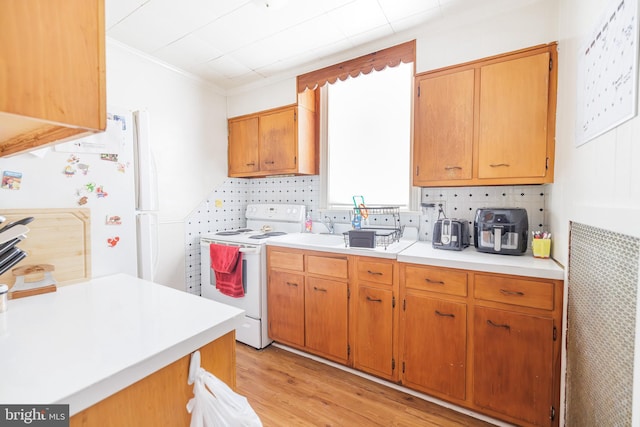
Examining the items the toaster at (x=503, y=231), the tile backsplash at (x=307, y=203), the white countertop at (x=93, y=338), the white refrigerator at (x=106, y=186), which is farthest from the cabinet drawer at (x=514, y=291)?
the white refrigerator at (x=106, y=186)

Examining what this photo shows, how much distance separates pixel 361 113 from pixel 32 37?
2.46m

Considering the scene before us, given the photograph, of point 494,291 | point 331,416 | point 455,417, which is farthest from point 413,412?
point 494,291

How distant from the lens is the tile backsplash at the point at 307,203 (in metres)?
1.98

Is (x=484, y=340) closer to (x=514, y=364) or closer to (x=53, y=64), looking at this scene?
(x=514, y=364)

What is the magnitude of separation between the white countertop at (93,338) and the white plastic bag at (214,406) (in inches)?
3.4

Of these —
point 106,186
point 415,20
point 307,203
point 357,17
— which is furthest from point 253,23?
point 307,203

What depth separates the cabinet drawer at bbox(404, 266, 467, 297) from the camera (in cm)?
167

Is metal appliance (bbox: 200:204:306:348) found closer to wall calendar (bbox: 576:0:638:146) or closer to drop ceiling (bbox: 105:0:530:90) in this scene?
drop ceiling (bbox: 105:0:530:90)

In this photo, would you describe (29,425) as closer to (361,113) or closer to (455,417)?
(455,417)

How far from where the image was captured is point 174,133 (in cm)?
275

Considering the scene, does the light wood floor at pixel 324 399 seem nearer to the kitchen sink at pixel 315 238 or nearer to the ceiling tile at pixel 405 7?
the kitchen sink at pixel 315 238

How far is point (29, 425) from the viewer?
54 cm

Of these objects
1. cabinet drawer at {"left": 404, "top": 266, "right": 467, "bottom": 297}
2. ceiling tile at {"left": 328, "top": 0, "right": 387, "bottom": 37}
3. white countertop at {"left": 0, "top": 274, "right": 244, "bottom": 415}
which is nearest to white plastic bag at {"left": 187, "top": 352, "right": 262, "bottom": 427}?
white countertop at {"left": 0, "top": 274, "right": 244, "bottom": 415}

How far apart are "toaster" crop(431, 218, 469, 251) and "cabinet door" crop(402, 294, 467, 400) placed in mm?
406
